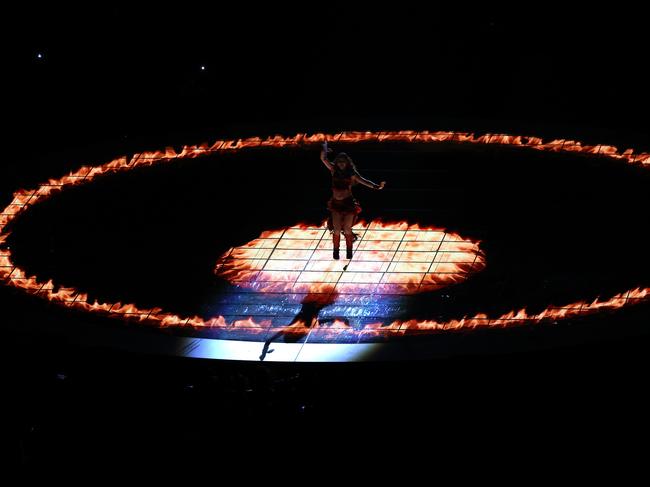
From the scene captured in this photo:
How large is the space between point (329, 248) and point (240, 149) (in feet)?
13.3

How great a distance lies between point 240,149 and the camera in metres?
13.3

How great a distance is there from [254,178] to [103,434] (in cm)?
593

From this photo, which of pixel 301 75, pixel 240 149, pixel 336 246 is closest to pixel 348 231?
pixel 336 246

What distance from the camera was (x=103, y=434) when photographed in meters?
6.79

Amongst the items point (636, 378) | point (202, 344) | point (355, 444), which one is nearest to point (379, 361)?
point (355, 444)

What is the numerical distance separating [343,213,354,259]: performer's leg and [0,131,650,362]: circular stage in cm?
14

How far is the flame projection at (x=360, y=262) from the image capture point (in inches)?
350

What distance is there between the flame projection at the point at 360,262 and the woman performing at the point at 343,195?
39cm

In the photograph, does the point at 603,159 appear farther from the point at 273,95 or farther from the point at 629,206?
the point at 273,95

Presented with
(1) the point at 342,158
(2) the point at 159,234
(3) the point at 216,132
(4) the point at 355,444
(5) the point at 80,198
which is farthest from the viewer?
→ (3) the point at 216,132

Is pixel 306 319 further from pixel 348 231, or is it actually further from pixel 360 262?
pixel 360 262

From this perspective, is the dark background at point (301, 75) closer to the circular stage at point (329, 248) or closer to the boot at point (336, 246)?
the circular stage at point (329, 248)

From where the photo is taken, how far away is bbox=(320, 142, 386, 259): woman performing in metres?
8.72

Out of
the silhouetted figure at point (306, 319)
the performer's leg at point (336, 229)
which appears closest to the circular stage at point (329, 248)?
the silhouetted figure at point (306, 319)
